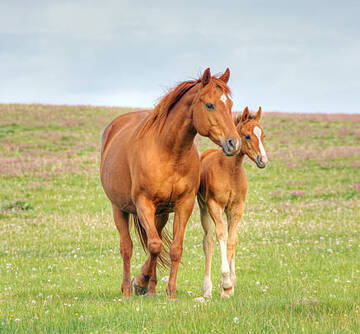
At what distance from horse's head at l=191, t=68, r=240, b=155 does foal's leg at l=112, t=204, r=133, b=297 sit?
2.84m

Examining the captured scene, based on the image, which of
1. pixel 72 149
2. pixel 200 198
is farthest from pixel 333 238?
pixel 72 149

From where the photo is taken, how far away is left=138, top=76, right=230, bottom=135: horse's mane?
792cm

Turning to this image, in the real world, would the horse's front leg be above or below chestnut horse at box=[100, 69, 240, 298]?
below

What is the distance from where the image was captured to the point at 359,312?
266 inches

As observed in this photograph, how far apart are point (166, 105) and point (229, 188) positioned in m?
1.91

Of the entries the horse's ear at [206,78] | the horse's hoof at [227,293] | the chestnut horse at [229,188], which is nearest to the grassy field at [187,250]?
the horse's hoof at [227,293]

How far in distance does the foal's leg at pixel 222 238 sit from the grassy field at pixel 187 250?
1.03ft

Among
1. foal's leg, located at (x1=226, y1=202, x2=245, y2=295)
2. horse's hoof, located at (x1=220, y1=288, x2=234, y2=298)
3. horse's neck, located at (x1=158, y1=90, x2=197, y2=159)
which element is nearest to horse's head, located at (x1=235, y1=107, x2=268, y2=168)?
foal's leg, located at (x1=226, y1=202, x2=245, y2=295)

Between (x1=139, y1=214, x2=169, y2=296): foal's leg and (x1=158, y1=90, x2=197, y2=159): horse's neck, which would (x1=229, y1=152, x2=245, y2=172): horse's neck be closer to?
(x1=158, y1=90, x2=197, y2=159): horse's neck

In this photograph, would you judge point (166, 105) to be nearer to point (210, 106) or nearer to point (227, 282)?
point (210, 106)

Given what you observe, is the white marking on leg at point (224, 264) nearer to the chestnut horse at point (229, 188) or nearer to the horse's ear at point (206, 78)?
the chestnut horse at point (229, 188)

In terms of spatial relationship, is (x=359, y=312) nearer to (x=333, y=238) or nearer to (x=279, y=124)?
(x=333, y=238)

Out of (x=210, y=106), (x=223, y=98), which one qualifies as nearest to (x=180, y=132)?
(x=210, y=106)

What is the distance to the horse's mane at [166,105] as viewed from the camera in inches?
312
